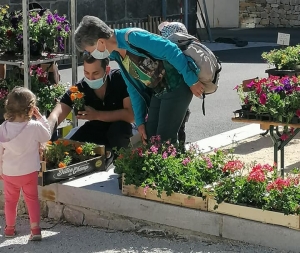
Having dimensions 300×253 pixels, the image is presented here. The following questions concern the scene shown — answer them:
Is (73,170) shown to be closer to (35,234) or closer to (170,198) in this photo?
(35,234)

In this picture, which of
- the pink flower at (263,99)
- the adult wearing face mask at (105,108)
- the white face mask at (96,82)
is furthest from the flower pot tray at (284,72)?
the white face mask at (96,82)

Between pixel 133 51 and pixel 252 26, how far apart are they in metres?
22.1

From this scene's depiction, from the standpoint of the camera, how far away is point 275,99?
19.1 ft

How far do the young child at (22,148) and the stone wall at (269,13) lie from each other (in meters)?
22.3

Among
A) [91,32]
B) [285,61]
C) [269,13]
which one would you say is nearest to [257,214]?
[91,32]

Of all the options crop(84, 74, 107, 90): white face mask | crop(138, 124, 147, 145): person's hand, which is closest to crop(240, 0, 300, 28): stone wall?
crop(84, 74, 107, 90): white face mask

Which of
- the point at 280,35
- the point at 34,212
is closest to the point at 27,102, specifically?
the point at 34,212

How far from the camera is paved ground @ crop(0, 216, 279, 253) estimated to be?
4465 mm

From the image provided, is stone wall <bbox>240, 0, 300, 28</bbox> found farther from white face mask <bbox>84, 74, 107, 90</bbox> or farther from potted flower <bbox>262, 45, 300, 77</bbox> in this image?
white face mask <bbox>84, 74, 107, 90</bbox>

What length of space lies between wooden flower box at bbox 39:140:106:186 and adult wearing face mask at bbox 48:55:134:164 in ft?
0.93

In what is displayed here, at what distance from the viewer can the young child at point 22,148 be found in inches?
186

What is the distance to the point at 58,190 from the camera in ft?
17.3

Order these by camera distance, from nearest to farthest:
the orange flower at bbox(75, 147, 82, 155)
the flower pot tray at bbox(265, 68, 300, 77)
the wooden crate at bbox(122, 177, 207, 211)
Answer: the wooden crate at bbox(122, 177, 207, 211) < the orange flower at bbox(75, 147, 82, 155) < the flower pot tray at bbox(265, 68, 300, 77)

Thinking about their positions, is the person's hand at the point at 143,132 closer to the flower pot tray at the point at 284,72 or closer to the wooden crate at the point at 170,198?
the wooden crate at the point at 170,198
